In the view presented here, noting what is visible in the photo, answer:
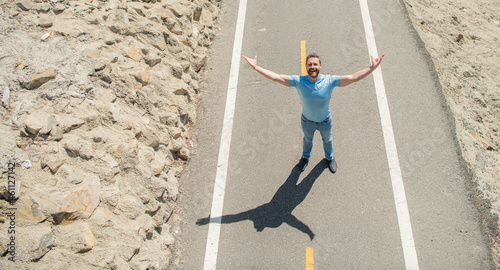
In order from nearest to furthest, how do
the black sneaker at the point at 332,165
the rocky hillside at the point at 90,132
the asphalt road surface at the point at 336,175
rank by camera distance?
the rocky hillside at the point at 90,132
the asphalt road surface at the point at 336,175
the black sneaker at the point at 332,165

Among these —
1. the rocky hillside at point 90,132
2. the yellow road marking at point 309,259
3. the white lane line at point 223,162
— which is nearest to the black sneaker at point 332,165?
the yellow road marking at point 309,259

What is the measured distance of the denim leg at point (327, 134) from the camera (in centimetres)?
494

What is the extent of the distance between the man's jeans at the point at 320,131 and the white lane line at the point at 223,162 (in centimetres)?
145

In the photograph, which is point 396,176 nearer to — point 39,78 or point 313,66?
point 313,66

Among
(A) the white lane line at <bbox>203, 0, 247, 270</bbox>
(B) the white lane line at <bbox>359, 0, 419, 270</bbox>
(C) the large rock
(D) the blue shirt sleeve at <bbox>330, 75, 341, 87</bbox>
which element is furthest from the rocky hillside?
(B) the white lane line at <bbox>359, 0, 419, 270</bbox>

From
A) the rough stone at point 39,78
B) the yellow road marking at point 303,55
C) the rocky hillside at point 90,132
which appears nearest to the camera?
the rocky hillside at point 90,132

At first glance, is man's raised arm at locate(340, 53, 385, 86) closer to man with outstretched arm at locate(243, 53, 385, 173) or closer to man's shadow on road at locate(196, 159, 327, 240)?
man with outstretched arm at locate(243, 53, 385, 173)

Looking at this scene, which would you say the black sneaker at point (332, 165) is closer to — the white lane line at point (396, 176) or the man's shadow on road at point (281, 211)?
the man's shadow on road at point (281, 211)

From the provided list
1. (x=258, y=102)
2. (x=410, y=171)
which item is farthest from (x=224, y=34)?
(x=410, y=171)

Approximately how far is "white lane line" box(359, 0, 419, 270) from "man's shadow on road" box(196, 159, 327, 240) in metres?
1.27

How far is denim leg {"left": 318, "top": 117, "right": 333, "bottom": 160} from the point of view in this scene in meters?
4.94

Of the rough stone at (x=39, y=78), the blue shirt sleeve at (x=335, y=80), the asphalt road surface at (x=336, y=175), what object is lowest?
the asphalt road surface at (x=336, y=175)

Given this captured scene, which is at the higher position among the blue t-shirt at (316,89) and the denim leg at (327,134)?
the blue t-shirt at (316,89)

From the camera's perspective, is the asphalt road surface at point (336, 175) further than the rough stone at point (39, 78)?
Yes
